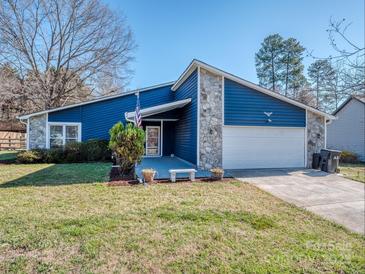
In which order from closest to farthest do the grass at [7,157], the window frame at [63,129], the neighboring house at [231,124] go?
the neighboring house at [231,124]
the grass at [7,157]
the window frame at [63,129]

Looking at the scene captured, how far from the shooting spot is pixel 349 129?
18844 millimetres

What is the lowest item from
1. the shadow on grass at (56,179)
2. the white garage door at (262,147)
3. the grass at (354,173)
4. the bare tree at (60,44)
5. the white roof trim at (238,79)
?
the grass at (354,173)

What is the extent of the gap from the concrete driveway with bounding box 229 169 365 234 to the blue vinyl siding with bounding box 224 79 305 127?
2438 millimetres

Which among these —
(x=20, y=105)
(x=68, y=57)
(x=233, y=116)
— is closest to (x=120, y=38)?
(x=68, y=57)

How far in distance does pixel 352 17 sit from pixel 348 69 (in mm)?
799

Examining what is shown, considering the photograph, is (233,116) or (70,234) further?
(233,116)

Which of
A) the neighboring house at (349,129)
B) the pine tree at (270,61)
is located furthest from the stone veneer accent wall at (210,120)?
the pine tree at (270,61)

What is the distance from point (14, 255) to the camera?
3.17m

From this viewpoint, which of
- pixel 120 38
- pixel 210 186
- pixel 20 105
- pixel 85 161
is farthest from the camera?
pixel 120 38

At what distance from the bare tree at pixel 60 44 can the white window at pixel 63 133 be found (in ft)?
29.4

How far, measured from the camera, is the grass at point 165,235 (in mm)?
3107

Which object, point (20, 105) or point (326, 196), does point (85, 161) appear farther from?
point (20, 105)

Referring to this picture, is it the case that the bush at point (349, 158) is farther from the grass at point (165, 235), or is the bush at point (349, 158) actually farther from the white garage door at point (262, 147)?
the grass at point (165, 235)

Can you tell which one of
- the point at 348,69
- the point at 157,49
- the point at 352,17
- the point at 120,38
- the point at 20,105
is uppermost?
the point at 120,38
